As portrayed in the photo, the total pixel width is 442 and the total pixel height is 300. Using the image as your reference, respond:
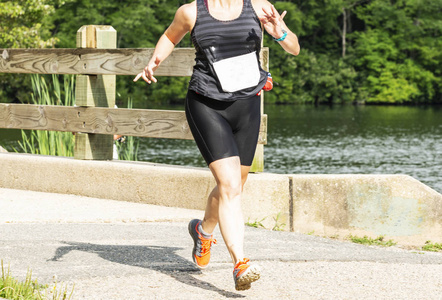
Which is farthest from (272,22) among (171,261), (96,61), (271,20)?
(96,61)

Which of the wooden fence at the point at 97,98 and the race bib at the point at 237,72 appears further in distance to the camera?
the wooden fence at the point at 97,98

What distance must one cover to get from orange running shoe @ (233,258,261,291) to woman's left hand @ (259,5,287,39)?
1321mm

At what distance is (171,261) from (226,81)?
1406 millimetres

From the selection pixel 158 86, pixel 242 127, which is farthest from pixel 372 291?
pixel 158 86

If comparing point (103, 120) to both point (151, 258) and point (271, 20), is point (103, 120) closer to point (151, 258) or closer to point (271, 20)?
point (151, 258)

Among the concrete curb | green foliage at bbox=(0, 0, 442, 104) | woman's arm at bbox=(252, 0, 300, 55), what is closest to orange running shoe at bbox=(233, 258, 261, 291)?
woman's arm at bbox=(252, 0, 300, 55)

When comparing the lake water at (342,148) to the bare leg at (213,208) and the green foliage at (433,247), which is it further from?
the bare leg at (213,208)

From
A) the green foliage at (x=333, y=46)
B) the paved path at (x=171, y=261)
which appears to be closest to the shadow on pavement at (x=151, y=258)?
the paved path at (x=171, y=261)

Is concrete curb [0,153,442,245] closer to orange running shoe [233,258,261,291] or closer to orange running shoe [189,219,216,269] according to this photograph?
orange running shoe [189,219,216,269]

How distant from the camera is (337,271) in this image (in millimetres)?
5164

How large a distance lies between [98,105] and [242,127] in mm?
3740

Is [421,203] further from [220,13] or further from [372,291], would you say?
[220,13]

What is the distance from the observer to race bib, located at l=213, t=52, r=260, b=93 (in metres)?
4.50

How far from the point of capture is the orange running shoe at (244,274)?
13.8ft
